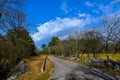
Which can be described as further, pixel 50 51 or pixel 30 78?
pixel 50 51

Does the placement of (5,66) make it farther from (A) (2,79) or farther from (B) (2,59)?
(A) (2,79)

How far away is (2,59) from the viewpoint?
1310 inches

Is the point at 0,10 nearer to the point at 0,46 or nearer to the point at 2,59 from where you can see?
the point at 0,46

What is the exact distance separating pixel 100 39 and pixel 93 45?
211 inches

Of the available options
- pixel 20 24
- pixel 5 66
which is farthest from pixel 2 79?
pixel 20 24

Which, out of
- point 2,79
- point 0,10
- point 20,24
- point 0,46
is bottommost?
point 2,79

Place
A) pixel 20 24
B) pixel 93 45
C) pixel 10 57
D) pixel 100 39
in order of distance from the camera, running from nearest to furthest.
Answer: pixel 10 57 → pixel 20 24 → pixel 100 39 → pixel 93 45

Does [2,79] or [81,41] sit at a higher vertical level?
[81,41]

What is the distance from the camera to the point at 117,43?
47.3m

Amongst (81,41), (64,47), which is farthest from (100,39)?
(64,47)

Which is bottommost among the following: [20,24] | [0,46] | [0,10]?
[0,46]

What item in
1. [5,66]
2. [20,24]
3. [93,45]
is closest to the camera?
[5,66]

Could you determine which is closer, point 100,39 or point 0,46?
point 0,46

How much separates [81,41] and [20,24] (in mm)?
29242
